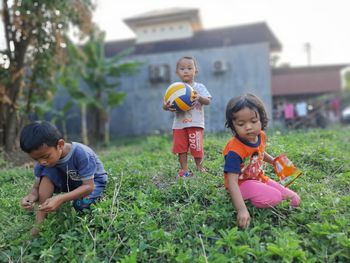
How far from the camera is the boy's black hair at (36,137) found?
7.77 feet

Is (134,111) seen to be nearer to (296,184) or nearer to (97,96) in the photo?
(97,96)

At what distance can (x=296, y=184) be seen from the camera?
3.12 metres

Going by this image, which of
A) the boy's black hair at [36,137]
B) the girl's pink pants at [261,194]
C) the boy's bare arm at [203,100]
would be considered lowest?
the girl's pink pants at [261,194]

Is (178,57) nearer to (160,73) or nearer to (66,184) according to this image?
(160,73)

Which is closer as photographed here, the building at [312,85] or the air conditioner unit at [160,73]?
the air conditioner unit at [160,73]

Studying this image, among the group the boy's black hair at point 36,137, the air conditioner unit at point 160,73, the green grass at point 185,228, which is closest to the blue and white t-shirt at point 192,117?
the green grass at point 185,228

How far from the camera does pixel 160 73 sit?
16.9m

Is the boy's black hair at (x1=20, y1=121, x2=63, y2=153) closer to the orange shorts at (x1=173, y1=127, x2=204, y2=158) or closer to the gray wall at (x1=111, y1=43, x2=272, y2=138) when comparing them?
the orange shorts at (x1=173, y1=127, x2=204, y2=158)

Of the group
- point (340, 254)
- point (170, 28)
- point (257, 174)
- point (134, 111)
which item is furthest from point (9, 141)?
point (170, 28)

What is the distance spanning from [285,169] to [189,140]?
3.86ft

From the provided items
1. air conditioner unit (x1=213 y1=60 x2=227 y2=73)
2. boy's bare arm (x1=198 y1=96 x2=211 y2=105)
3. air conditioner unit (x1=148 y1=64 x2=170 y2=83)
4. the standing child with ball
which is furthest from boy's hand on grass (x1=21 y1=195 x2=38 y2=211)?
air conditioner unit (x1=148 y1=64 x2=170 y2=83)

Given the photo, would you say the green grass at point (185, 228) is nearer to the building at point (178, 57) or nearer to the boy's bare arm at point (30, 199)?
the boy's bare arm at point (30, 199)

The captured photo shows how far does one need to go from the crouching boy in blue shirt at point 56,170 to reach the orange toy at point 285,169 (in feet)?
4.93

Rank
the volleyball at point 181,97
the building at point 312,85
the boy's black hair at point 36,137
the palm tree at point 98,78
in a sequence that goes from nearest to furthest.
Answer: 1. the boy's black hair at point 36,137
2. the volleyball at point 181,97
3. the palm tree at point 98,78
4. the building at point 312,85
